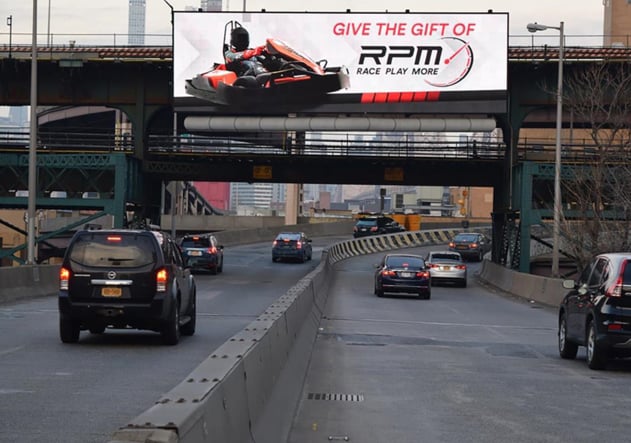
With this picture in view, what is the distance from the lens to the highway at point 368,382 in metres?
10.4

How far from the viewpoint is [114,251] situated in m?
17.7

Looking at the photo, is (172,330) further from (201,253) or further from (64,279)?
(201,253)

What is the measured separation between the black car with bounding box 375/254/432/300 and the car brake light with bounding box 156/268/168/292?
20.9 metres

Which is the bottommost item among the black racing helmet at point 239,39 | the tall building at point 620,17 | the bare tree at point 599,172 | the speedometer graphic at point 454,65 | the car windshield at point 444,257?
the car windshield at point 444,257

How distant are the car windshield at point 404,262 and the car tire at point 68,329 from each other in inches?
845

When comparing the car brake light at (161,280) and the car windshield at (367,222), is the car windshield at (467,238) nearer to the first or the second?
the car windshield at (367,222)

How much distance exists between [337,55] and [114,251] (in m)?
31.2

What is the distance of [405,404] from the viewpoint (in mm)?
12219

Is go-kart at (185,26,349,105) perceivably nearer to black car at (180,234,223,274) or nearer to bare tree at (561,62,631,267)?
black car at (180,234,223,274)

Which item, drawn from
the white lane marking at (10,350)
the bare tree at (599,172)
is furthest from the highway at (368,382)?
the bare tree at (599,172)

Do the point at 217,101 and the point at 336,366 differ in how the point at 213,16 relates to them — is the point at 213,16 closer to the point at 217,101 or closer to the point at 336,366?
the point at 217,101

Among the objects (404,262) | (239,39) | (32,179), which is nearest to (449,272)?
(404,262)

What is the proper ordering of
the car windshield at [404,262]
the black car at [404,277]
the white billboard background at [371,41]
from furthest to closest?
the white billboard background at [371,41] < the car windshield at [404,262] < the black car at [404,277]

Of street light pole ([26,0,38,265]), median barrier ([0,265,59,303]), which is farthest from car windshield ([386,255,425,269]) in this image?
street light pole ([26,0,38,265])
